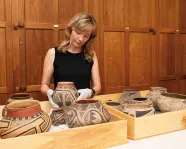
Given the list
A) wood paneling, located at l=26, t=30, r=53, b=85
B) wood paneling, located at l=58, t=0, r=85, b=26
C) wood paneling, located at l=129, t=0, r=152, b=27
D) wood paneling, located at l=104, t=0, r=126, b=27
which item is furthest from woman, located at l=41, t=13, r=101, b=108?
wood paneling, located at l=129, t=0, r=152, b=27

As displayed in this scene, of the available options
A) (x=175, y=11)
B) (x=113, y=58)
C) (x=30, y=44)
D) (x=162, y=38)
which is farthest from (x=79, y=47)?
(x=175, y=11)

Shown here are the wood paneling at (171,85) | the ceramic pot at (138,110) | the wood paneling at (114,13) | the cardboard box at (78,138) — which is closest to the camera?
the cardboard box at (78,138)

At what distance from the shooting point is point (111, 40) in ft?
8.34

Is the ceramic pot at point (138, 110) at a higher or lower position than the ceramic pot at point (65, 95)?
lower

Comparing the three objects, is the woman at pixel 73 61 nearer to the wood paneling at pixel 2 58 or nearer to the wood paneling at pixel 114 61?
the wood paneling at pixel 2 58

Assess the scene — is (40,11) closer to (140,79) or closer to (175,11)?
(140,79)

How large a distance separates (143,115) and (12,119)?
49 cm

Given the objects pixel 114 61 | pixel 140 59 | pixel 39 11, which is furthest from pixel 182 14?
pixel 39 11

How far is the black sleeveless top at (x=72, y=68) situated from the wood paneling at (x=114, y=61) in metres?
0.73

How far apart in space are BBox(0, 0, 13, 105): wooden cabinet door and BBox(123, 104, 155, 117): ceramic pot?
142cm

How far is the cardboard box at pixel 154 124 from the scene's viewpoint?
88cm

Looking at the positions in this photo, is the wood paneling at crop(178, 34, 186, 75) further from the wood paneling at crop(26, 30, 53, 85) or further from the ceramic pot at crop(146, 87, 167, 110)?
the ceramic pot at crop(146, 87, 167, 110)

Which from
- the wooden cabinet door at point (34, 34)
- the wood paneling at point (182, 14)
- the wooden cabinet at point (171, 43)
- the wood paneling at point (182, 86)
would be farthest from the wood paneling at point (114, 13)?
the wood paneling at point (182, 86)

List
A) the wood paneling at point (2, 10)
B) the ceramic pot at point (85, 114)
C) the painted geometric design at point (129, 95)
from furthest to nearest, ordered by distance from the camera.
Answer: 1. the wood paneling at point (2, 10)
2. the painted geometric design at point (129, 95)
3. the ceramic pot at point (85, 114)
